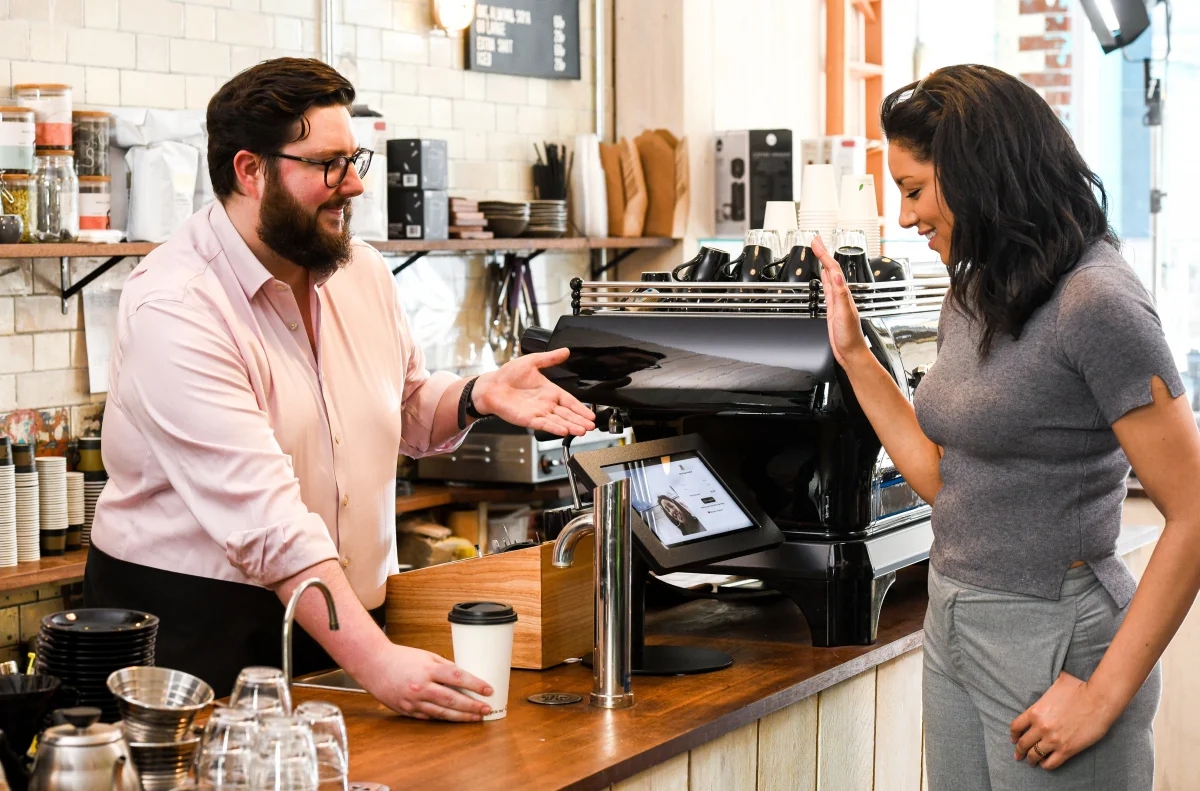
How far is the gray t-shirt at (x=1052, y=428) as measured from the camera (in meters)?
1.84

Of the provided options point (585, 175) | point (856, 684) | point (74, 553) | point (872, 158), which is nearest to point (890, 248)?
point (872, 158)

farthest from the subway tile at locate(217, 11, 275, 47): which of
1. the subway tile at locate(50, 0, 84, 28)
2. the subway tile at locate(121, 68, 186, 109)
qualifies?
the subway tile at locate(50, 0, 84, 28)

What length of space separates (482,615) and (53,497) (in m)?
2.33

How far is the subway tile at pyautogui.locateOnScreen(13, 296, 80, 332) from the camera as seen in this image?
4.08m

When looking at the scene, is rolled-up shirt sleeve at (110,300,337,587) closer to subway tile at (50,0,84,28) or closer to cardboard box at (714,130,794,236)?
subway tile at (50,0,84,28)

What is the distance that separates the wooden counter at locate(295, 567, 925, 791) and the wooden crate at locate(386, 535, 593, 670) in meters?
0.05

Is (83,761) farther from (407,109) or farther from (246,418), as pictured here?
(407,109)

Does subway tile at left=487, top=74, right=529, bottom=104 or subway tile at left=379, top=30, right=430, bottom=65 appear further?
subway tile at left=487, top=74, right=529, bottom=104

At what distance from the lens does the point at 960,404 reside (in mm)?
1999

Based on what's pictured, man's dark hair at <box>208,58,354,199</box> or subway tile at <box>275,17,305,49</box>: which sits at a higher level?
subway tile at <box>275,17,305,49</box>

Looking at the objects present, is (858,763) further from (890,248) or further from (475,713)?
(890,248)

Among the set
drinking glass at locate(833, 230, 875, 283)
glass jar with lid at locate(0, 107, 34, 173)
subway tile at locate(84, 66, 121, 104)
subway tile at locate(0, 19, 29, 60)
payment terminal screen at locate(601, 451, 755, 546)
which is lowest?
payment terminal screen at locate(601, 451, 755, 546)

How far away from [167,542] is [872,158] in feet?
16.6

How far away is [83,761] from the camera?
1.41m
